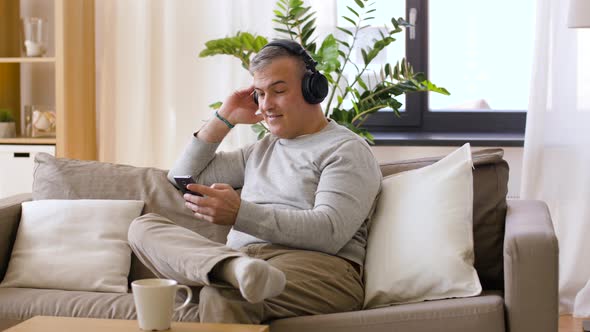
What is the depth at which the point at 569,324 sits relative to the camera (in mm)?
3391

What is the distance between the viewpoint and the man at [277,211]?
6.36ft

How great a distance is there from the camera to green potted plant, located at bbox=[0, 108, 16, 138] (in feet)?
12.8

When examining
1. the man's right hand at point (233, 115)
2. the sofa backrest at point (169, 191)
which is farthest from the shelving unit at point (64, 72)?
the man's right hand at point (233, 115)

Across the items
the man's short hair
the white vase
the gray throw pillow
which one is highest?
the man's short hair

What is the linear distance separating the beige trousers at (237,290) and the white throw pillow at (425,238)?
8 cm

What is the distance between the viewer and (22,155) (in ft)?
12.6

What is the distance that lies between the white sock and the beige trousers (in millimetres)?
79

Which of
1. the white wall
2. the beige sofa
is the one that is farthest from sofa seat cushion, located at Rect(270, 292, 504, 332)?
the white wall

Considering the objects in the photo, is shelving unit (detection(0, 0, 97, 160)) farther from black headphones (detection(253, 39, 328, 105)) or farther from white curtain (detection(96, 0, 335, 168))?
black headphones (detection(253, 39, 328, 105))

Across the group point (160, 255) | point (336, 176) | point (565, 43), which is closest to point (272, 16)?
point (565, 43)

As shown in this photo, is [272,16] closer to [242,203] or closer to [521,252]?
[242,203]

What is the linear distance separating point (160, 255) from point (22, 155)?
2015 mm

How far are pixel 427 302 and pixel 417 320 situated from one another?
12 cm


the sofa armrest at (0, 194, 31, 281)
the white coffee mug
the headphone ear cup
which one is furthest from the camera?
the sofa armrest at (0, 194, 31, 281)
